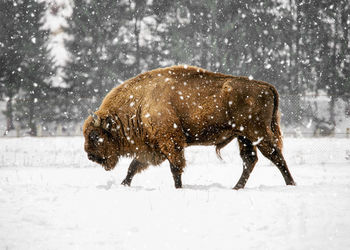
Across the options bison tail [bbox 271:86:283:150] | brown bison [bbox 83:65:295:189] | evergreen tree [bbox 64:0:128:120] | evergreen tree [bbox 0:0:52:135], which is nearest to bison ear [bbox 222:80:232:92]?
brown bison [bbox 83:65:295:189]

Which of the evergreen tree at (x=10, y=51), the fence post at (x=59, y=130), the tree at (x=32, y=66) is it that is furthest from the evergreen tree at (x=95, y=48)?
the fence post at (x=59, y=130)

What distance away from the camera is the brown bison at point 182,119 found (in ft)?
19.1

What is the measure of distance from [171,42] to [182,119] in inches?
805

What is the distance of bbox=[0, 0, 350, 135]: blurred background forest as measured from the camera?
23.6 meters

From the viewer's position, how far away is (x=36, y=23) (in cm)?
2498

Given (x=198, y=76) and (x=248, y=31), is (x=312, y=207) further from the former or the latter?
(x=248, y=31)

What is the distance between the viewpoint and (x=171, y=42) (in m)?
25.7

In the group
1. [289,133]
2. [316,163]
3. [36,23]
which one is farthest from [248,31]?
[316,163]

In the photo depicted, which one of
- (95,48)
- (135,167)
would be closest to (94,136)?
(135,167)

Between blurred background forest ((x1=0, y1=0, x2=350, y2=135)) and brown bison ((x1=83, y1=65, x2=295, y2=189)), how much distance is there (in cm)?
1791

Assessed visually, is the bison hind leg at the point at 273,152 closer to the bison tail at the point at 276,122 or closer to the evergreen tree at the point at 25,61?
the bison tail at the point at 276,122

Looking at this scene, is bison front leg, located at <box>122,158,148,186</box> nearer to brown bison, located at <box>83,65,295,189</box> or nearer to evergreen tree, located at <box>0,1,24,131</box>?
brown bison, located at <box>83,65,295,189</box>

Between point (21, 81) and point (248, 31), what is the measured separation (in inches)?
571

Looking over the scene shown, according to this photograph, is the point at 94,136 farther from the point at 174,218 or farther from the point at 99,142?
the point at 174,218
